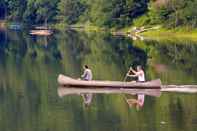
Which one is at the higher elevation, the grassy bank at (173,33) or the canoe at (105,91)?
the canoe at (105,91)

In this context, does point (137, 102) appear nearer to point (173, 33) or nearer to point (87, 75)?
point (87, 75)

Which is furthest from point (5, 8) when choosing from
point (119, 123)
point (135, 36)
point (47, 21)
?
point (119, 123)

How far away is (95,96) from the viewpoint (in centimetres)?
4216

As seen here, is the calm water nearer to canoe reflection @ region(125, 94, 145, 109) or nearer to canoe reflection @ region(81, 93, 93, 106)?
canoe reflection @ region(81, 93, 93, 106)

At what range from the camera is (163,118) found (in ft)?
110

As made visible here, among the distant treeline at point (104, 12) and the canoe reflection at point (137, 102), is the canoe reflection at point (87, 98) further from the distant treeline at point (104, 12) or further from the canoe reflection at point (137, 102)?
the distant treeline at point (104, 12)

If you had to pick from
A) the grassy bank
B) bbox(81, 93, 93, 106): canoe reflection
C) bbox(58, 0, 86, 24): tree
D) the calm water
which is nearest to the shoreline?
the grassy bank

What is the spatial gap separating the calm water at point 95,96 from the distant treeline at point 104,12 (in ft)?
59.9

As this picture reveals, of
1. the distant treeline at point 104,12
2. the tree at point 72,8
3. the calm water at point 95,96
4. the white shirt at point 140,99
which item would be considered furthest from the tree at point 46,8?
the white shirt at point 140,99

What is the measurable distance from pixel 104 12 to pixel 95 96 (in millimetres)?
89672

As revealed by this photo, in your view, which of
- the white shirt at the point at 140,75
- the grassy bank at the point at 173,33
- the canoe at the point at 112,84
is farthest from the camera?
the grassy bank at the point at 173,33

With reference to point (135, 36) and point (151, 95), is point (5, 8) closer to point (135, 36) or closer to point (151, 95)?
point (135, 36)

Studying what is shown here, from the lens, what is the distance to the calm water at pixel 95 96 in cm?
3241

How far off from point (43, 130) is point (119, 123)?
12.7ft
